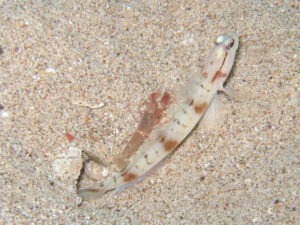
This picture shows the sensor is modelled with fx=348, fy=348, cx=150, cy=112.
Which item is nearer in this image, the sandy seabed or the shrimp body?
the sandy seabed

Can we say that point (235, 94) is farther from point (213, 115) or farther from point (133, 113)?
point (133, 113)

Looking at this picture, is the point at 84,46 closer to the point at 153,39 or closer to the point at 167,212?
the point at 153,39

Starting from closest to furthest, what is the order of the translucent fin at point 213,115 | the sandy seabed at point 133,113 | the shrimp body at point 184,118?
the sandy seabed at point 133,113, the shrimp body at point 184,118, the translucent fin at point 213,115

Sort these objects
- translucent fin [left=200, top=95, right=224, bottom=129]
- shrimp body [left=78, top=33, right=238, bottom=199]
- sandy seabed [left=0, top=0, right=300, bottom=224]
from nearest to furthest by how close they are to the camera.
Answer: sandy seabed [left=0, top=0, right=300, bottom=224], shrimp body [left=78, top=33, right=238, bottom=199], translucent fin [left=200, top=95, right=224, bottom=129]

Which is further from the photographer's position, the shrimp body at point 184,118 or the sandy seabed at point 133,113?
the shrimp body at point 184,118

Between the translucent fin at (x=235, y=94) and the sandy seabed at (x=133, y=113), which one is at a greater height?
the translucent fin at (x=235, y=94)
